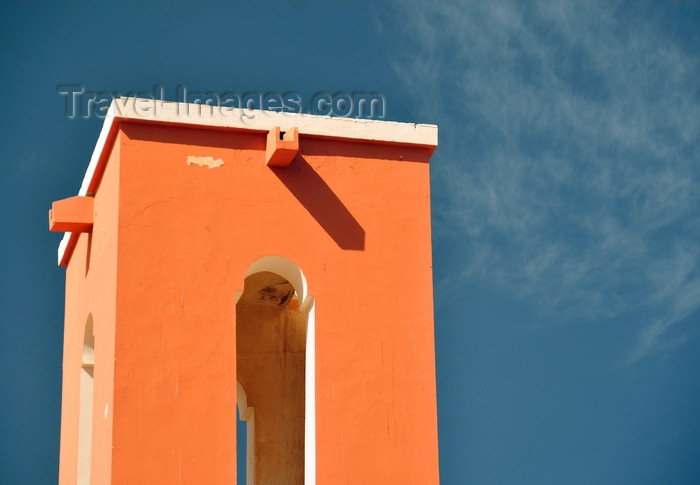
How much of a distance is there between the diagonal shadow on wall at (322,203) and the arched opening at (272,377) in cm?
190

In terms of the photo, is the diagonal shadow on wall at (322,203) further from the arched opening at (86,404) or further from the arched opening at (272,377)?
the arched opening at (86,404)

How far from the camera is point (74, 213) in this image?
39.5ft

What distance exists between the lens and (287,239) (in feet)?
36.7

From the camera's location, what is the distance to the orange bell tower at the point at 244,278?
419 inches

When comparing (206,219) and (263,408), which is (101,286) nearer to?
(206,219)

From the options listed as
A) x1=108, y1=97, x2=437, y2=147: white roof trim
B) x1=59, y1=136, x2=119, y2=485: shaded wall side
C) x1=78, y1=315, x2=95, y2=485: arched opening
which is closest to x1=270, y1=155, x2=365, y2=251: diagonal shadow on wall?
x1=108, y1=97, x2=437, y2=147: white roof trim

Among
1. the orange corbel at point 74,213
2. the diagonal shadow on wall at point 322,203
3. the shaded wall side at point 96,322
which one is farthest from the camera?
the orange corbel at point 74,213

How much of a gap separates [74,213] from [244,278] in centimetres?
164

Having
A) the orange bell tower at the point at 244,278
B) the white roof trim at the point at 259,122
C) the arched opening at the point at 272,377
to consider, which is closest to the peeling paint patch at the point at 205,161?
the orange bell tower at the point at 244,278

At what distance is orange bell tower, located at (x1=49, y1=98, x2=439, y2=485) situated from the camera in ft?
34.9

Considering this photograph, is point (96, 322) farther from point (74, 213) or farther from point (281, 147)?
point (281, 147)

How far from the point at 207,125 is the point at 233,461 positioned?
2.38 metres

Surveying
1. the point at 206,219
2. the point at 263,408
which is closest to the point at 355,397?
the point at 206,219

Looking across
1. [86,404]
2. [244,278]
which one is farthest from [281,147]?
[86,404]
